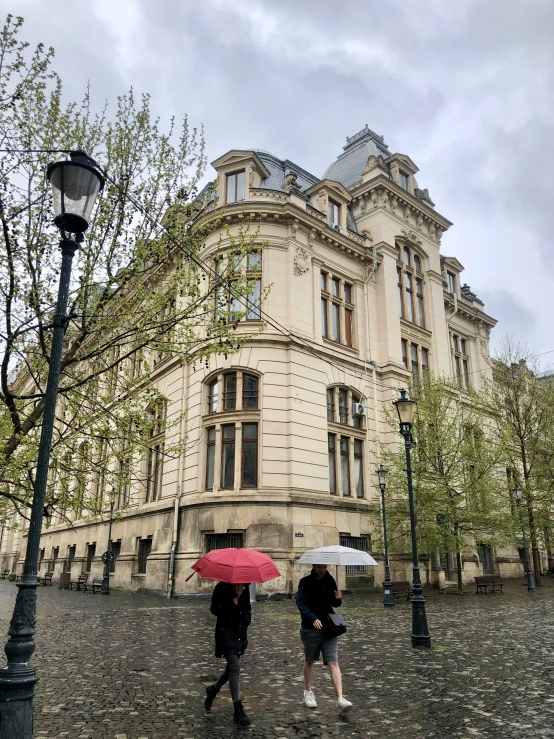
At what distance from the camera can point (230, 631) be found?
258 inches

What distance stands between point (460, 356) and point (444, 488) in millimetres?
17312

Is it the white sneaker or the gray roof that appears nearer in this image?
the white sneaker

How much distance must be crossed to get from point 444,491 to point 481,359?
1929 centimetres

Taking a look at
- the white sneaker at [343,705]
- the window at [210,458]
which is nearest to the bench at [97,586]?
the window at [210,458]

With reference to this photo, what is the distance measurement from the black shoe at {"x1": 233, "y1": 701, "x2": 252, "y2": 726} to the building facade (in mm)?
13349

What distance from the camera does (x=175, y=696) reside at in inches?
290

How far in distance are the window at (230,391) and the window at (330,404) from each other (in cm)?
509

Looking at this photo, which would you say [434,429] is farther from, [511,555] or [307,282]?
[511,555]

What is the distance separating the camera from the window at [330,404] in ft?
89.4

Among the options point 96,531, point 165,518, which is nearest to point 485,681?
point 165,518

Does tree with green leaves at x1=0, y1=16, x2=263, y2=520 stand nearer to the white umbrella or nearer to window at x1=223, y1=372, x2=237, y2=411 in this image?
the white umbrella

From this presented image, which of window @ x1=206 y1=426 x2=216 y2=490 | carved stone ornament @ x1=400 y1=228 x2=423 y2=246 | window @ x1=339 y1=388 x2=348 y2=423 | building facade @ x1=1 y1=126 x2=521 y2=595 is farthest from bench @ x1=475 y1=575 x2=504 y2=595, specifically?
carved stone ornament @ x1=400 y1=228 x2=423 y2=246

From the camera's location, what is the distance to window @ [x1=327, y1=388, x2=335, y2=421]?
27.2m

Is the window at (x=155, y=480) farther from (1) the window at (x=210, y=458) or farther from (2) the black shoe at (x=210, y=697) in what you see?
(2) the black shoe at (x=210, y=697)
